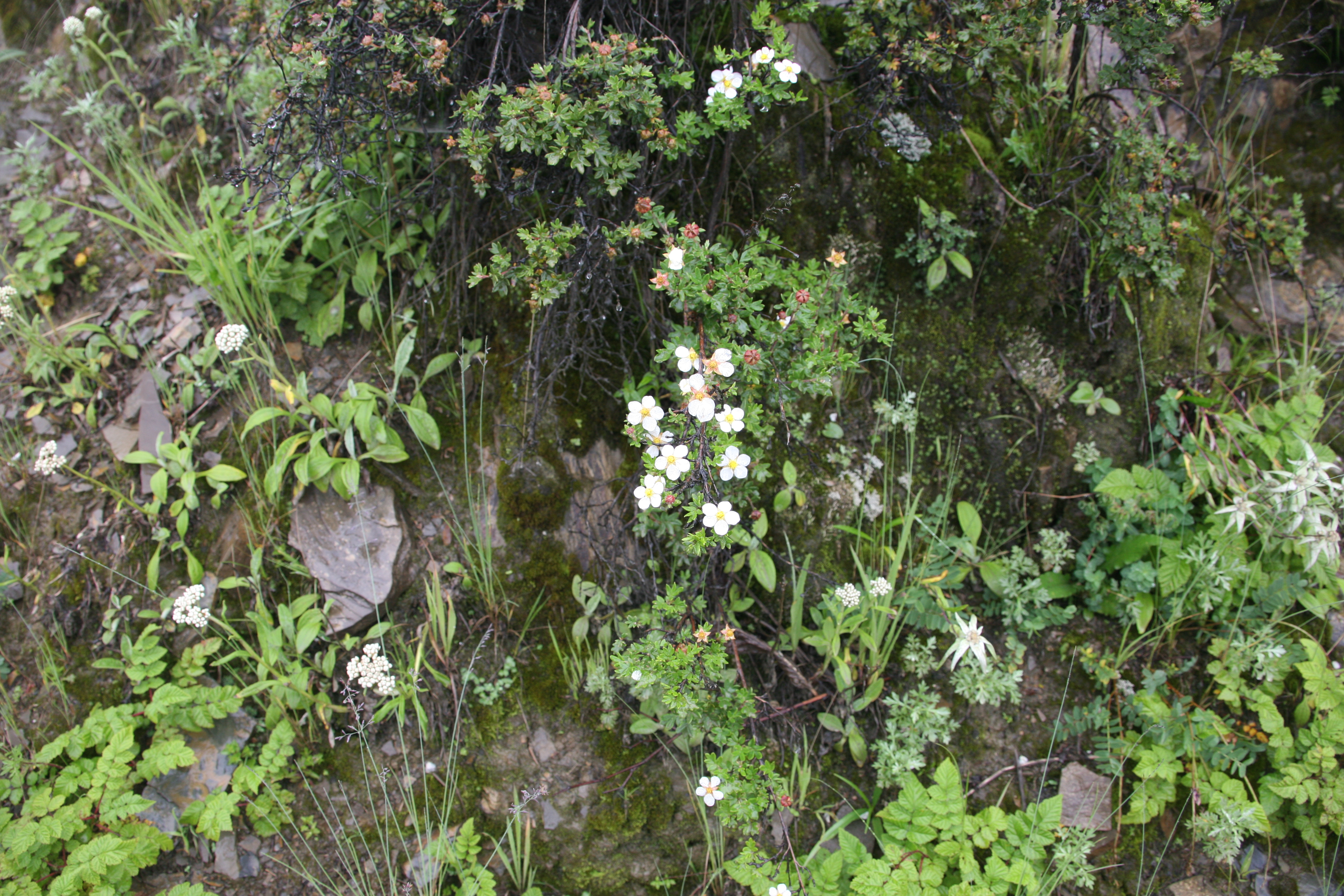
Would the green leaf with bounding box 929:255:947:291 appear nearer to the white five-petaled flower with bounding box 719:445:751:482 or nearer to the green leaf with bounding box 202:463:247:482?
the white five-petaled flower with bounding box 719:445:751:482

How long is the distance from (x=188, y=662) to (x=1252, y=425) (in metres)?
3.99

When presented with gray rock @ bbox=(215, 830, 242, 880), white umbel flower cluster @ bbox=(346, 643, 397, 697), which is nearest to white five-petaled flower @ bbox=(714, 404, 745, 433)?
white umbel flower cluster @ bbox=(346, 643, 397, 697)

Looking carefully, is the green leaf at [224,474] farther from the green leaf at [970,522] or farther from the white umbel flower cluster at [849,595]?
the green leaf at [970,522]

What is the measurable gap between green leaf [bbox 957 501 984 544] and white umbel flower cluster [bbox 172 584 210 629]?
8.66ft

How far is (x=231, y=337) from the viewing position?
2518 millimetres

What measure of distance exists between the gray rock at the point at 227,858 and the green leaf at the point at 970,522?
108 inches

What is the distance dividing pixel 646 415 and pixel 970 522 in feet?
4.63

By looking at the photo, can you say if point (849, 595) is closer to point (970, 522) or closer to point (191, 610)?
point (970, 522)

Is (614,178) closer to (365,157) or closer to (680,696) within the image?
(365,157)

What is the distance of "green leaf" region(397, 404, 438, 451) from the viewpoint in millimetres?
2580

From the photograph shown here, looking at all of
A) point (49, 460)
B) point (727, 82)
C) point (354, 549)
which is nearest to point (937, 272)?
point (727, 82)

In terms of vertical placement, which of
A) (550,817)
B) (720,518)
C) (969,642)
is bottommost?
(550,817)

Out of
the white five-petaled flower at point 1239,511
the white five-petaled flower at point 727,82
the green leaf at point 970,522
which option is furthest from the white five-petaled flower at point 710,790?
the white five-petaled flower at point 727,82

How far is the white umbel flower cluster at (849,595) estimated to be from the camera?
2.27 meters
